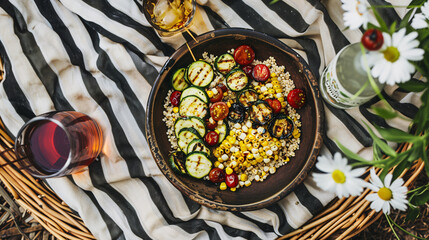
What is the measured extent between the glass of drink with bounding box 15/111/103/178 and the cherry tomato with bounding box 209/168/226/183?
1.58 feet

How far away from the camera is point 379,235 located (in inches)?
60.4

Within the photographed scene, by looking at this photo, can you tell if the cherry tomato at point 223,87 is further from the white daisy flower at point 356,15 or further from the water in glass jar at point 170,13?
the white daisy flower at point 356,15

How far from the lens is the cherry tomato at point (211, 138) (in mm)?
1366

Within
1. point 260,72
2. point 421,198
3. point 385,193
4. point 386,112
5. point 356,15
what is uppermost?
point 356,15

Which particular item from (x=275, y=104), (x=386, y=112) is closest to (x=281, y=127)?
(x=275, y=104)

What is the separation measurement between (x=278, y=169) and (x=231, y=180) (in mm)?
199

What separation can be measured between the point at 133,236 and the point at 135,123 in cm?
46

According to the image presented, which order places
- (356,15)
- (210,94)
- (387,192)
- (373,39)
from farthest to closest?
(210,94) < (387,192) < (356,15) < (373,39)

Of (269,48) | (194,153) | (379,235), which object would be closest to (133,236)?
(194,153)

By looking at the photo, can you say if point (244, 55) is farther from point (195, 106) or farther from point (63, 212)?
point (63, 212)

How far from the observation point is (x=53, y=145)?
→ 4.22 feet

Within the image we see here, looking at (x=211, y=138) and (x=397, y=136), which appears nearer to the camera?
(x=397, y=136)

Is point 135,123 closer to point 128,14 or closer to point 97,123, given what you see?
point 97,123

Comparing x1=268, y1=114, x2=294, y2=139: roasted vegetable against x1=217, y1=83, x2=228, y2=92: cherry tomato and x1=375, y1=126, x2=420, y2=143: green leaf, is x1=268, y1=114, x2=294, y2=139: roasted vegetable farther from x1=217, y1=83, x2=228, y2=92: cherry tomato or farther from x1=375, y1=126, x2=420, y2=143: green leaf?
x1=375, y1=126, x2=420, y2=143: green leaf
